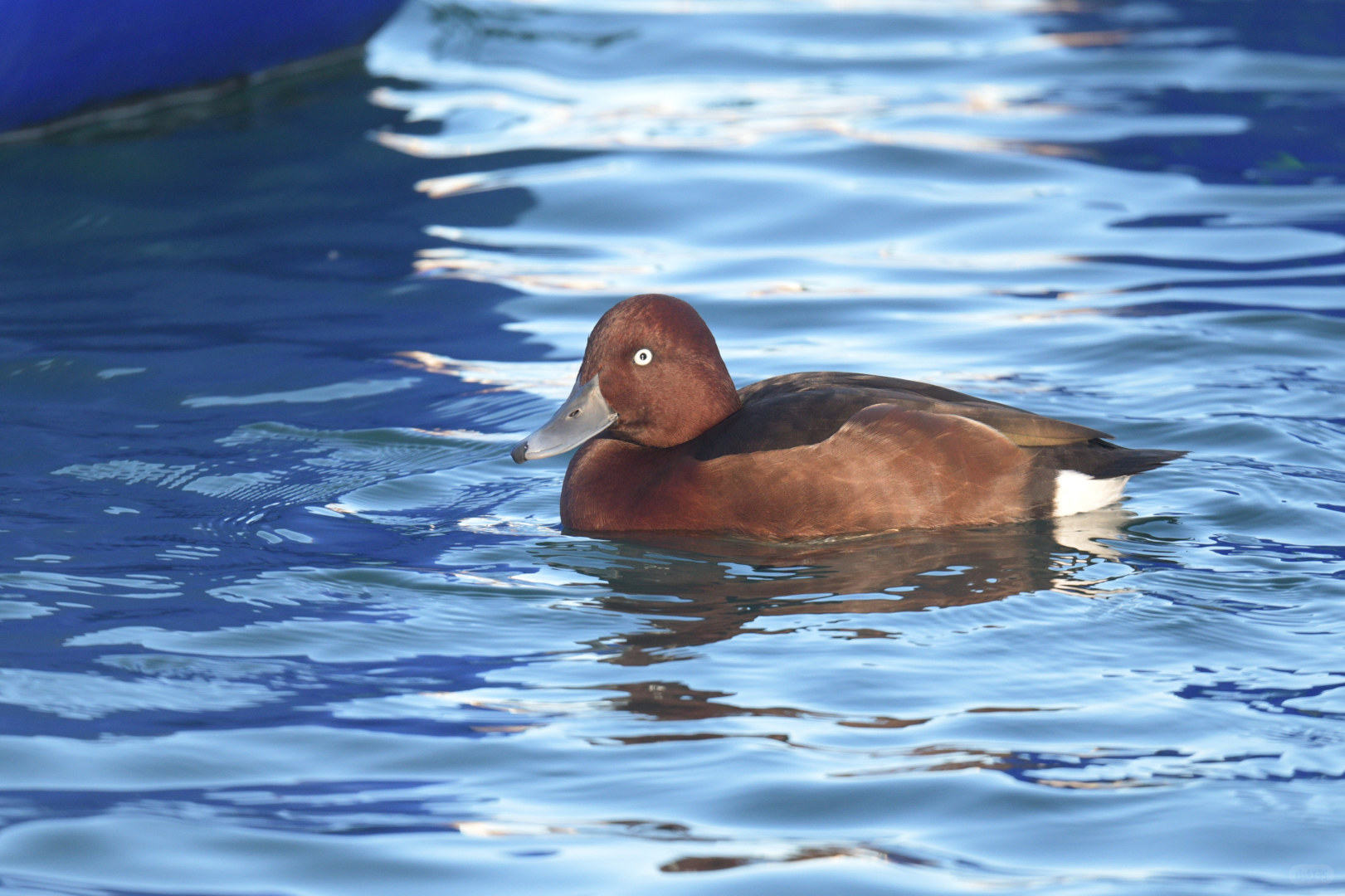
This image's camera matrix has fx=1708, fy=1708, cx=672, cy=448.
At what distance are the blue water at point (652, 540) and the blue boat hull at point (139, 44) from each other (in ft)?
0.98

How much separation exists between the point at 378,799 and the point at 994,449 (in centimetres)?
244

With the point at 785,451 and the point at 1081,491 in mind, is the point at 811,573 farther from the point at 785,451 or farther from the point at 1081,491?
the point at 1081,491

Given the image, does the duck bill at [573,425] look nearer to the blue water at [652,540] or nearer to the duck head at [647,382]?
the duck head at [647,382]

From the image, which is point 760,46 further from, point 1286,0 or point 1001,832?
point 1001,832

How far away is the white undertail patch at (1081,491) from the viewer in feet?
17.8

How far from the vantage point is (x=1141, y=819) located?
11.8 feet

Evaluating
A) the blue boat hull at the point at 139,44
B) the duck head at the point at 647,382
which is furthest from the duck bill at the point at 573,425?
the blue boat hull at the point at 139,44

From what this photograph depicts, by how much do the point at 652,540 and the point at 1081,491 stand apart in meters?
1.39

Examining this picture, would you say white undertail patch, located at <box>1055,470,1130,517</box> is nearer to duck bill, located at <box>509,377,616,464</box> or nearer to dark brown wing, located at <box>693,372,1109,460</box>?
dark brown wing, located at <box>693,372,1109,460</box>

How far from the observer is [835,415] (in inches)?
206

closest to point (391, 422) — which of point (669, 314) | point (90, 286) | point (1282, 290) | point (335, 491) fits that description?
point (335, 491)

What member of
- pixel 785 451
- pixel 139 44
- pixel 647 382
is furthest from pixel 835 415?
pixel 139 44

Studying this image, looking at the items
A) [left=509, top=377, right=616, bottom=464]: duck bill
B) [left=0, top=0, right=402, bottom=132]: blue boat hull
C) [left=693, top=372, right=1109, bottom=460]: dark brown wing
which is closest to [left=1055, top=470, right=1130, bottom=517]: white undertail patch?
[left=693, top=372, right=1109, bottom=460]: dark brown wing

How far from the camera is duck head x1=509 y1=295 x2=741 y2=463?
5484 mm
